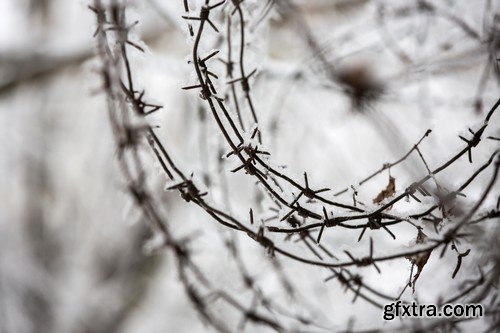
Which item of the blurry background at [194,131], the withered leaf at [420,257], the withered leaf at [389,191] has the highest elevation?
the blurry background at [194,131]

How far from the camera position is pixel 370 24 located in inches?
59.1

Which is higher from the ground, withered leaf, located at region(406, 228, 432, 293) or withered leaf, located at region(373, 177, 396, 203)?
withered leaf, located at region(373, 177, 396, 203)

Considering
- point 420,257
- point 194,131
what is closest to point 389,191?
point 420,257

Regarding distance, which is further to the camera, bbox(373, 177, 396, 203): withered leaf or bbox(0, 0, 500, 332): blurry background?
bbox(0, 0, 500, 332): blurry background

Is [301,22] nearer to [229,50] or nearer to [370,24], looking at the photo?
[370,24]

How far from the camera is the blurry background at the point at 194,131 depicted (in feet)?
3.94

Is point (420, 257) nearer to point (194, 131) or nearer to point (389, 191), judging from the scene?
point (389, 191)

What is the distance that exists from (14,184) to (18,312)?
1.30 meters

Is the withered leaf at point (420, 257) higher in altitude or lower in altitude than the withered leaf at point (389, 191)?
lower

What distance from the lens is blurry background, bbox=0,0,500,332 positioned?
47.3 inches

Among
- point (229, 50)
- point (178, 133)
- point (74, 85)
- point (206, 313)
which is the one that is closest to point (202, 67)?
point (229, 50)

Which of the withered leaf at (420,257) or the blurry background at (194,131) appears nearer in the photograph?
the withered leaf at (420,257)

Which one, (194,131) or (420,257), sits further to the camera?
(194,131)

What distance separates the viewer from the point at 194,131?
4.99 feet
